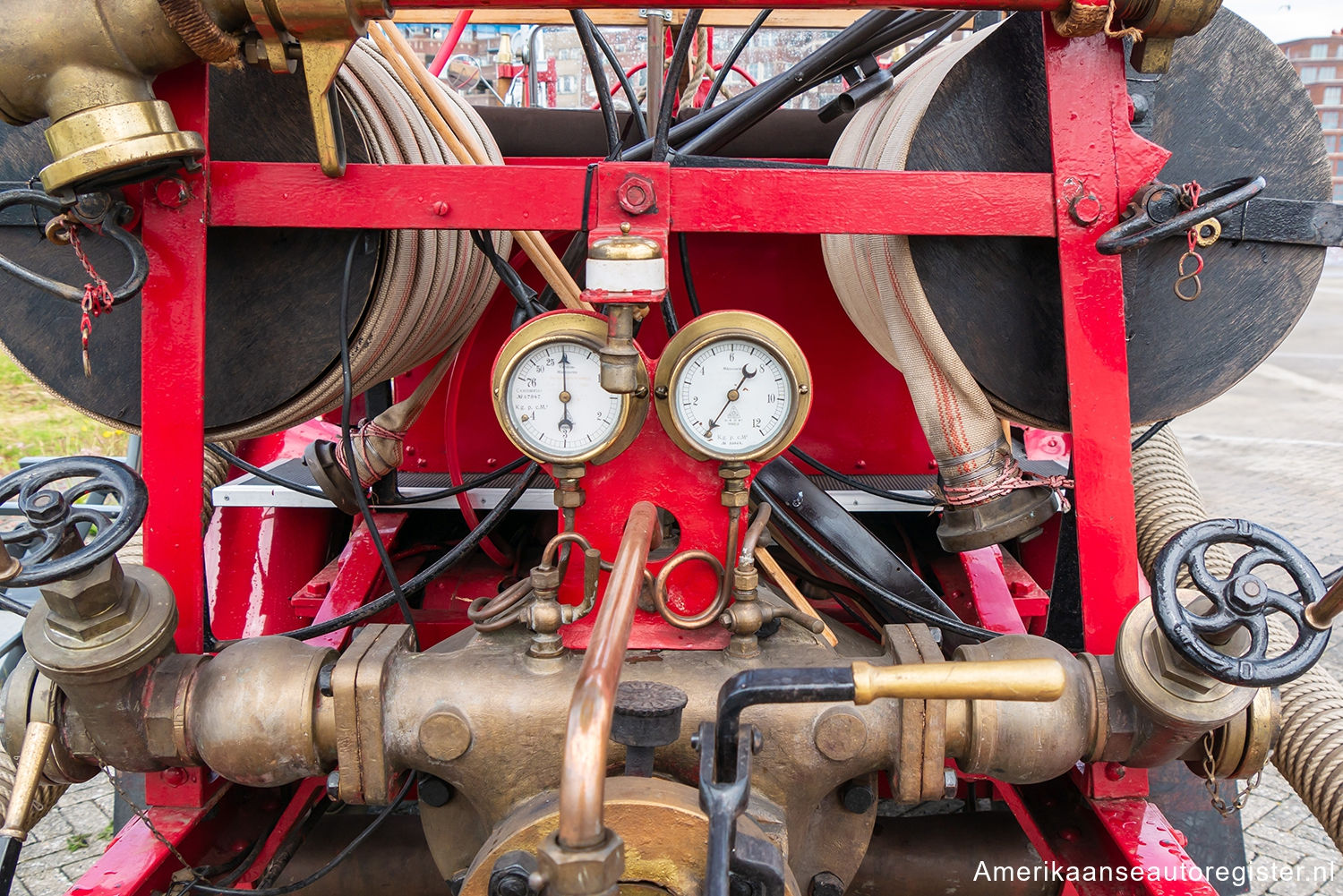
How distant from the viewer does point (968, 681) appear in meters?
1.07

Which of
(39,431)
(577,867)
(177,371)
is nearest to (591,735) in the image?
(577,867)

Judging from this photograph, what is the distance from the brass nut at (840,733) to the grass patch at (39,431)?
5.61 metres

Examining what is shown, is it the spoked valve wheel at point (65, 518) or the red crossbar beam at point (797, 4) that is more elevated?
the red crossbar beam at point (797, 4)

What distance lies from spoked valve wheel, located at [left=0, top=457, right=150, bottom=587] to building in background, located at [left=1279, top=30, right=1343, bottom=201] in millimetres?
30763

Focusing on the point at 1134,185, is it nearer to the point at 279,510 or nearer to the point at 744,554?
the point at 744,554

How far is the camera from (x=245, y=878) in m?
1.78

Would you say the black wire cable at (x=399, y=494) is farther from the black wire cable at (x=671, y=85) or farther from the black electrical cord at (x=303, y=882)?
the black wire cable at (x=671, y=85)

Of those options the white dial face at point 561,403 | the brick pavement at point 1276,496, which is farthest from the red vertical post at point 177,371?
the brick pavement at point 1276,496

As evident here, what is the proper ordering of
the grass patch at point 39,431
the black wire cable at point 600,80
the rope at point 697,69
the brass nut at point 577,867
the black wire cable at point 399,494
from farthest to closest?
1. the grass patch at point 39,431
2. the rope at point 697,69
3. the black wire cable at point 399,494
4. the black wire cable at point 600,80
5. the brass nut at point 577,867

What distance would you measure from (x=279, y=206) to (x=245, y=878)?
47.1 inches

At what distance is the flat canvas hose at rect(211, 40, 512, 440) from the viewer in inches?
66.0

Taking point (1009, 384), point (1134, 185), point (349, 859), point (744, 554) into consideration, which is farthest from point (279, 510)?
point (1134, 185)

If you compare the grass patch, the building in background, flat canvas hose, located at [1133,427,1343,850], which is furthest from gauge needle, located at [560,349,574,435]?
the building in background

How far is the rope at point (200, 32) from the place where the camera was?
4.29 ft
